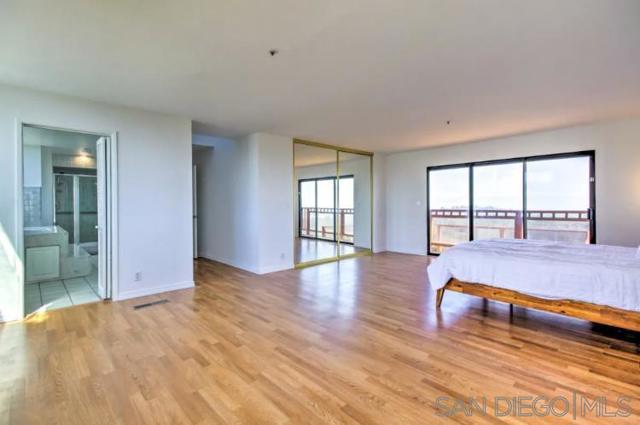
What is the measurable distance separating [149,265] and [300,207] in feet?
20.0

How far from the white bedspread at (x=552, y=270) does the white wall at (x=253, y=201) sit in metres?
2.95

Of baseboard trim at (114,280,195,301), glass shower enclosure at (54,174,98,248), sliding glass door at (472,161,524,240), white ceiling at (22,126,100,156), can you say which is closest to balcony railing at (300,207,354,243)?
sliding glass door at (472,161,524,240)

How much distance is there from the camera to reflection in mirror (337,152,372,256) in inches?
304

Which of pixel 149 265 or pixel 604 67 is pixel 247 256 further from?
pixel 604 67

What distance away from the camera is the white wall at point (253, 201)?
17.7ft

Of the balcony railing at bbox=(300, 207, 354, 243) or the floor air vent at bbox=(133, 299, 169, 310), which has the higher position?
the balcony railing at bbox=(300, 207, 354, 243)

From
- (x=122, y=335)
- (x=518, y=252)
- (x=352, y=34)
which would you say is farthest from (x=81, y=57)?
(x=518, y=252)

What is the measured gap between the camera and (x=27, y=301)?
3.81 meters

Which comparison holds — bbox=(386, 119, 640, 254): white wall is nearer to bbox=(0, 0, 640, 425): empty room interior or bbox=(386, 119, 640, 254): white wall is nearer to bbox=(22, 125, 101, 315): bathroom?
bbox=(0, 0, 640, 425): empty room interior

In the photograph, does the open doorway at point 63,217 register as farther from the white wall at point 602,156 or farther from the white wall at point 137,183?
the white wall at point 602,156

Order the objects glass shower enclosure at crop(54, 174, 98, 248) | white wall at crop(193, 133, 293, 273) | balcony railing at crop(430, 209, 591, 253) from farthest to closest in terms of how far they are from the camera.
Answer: glass shower enclosure at crop(54, 174, 98, 248) → white wall at crop(193, 133, 293, 273) → balcony railing at crop(430, 209, 591, 253)

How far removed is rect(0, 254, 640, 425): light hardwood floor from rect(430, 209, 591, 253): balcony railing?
2761mm

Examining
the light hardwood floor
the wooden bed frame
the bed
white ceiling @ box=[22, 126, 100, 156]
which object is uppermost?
white ceiling @ box=[22, 126, 100, 156]

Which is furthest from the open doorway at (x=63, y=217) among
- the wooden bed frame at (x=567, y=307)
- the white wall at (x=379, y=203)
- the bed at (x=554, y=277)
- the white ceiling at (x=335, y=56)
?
the white wall at (x=379, y=203)
